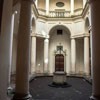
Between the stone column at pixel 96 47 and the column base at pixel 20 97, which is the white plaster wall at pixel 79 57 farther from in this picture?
the column base at pixel 20 97

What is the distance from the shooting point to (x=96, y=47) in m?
6.05

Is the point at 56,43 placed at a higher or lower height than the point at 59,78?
higher

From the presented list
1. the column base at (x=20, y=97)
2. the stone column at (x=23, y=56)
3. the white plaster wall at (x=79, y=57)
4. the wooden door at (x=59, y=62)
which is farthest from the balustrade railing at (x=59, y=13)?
the column base at (x=20, y=97)

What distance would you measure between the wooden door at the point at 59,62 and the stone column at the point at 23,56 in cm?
1993

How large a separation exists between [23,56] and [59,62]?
20237 mm

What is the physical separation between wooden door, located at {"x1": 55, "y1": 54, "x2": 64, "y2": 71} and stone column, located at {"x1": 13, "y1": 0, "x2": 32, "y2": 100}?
19929mm

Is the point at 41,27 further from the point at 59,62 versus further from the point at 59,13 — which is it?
the point at 59,62

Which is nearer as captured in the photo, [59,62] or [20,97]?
[20,97]

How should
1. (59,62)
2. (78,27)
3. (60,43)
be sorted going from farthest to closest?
(60,43)
(59,62)
(78,27)

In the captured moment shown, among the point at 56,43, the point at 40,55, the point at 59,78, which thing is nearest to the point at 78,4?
the point at 56,43

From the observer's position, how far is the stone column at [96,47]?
19.2 feet

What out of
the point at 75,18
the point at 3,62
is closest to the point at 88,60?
the point at 75,18

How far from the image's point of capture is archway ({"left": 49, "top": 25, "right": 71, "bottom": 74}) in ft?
85.3

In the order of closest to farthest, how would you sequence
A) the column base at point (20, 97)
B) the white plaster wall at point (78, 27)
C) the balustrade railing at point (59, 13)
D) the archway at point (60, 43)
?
1. the column base at point (20, 97)
2. the white plaster wall at point (78, 27)
3. the balustrade railing at point (59, 13)
4. the archway at point (60, 43)
